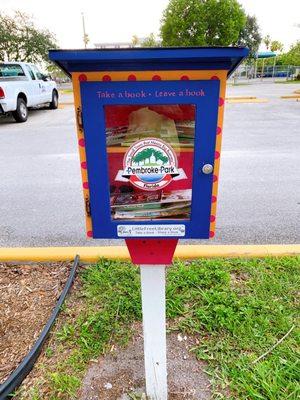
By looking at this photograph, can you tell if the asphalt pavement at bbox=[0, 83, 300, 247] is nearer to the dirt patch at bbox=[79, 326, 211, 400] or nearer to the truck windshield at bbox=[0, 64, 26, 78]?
the dirt patch at bbox=[79, 326, 211, 400]

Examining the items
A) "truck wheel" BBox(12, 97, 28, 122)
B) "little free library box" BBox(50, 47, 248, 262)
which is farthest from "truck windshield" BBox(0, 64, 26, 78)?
"little free library box" BBox(50, 47, 248, 262)

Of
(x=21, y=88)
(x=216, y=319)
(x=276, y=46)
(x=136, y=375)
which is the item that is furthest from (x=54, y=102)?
(x=276, y=46)

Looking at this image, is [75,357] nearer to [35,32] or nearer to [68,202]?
[68,202]

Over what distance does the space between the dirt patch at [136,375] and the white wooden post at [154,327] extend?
0.40ft

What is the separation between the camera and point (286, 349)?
194 centimetres

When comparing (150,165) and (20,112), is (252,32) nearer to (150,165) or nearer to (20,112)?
(20,112)

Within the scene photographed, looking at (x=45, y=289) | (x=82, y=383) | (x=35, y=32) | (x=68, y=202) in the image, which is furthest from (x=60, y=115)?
(x=35, y=32)

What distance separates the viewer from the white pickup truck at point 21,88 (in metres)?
9.08

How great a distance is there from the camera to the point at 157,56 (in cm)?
109

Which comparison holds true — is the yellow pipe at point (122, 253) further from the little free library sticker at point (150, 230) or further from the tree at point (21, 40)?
the tree at point (21, 40)

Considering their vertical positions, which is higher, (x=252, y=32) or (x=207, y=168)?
(x=252, y=32)

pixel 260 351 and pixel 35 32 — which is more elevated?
pixel 35 32

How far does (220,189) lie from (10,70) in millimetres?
8904

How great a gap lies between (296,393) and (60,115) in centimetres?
1144
